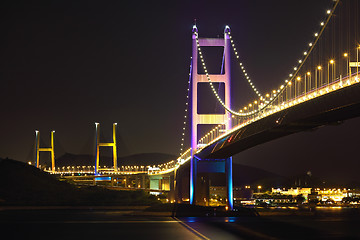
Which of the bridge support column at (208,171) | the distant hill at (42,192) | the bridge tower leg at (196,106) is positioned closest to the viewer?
the bridge support column at (208,171)

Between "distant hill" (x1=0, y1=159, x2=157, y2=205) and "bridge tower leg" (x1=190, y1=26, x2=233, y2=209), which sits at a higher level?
"bridge tower leg" (x1=190, y1=26, x2=233, y2=209)

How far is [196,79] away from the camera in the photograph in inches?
2084

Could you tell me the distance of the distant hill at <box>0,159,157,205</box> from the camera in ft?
229

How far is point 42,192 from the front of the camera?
245ft

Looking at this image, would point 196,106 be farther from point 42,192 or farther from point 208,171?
point 42,192

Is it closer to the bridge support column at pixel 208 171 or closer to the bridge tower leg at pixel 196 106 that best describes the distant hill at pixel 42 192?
the bridge support column at pixel 208 171

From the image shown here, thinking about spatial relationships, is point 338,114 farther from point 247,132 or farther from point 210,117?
point 210,117

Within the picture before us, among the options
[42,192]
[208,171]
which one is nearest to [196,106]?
[208,171]

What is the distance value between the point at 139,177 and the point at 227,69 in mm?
68530

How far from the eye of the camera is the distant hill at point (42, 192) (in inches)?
2753

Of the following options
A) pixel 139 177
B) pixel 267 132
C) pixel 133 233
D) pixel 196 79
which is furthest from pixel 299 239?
pixel 139 177

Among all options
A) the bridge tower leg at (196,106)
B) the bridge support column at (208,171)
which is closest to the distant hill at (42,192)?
the bridge support column at (208,171)

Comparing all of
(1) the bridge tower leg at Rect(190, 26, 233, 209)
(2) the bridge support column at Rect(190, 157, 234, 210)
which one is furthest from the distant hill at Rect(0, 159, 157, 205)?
(1) the bridge tower leg at Rect(190, 26, 233, 209)

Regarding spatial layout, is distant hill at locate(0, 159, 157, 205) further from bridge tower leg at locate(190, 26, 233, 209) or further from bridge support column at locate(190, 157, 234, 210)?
bridge tower leg at locate(190, 26, 233, 209)
